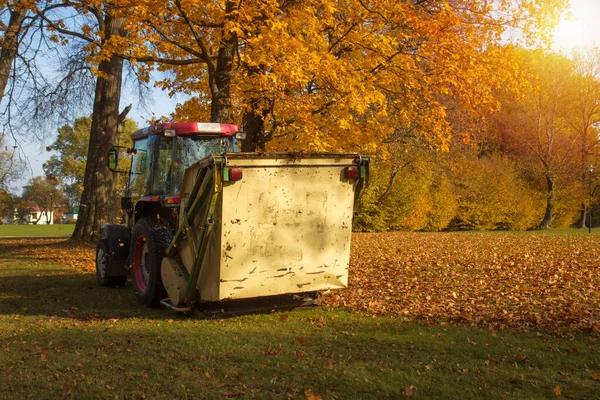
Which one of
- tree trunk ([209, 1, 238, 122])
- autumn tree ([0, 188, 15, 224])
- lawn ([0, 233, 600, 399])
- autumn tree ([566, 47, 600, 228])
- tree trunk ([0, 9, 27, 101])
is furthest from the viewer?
autumn tree ([0, 188, 15, 224])

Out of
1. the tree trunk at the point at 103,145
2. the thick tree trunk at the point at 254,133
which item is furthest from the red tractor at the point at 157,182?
the tree trunk at the point at 103,145

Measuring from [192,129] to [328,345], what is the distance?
4260mm

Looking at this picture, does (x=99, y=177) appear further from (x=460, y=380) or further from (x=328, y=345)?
(x=460, y=380)

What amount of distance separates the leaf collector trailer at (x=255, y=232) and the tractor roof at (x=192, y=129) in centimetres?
114

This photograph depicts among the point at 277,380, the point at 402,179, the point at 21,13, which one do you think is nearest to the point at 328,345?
the point at 277,380

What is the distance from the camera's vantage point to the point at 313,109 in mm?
13422

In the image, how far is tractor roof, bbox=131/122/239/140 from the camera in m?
8.78

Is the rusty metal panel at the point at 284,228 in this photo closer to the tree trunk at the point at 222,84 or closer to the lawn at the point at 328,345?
the lawn at the point at 328,345

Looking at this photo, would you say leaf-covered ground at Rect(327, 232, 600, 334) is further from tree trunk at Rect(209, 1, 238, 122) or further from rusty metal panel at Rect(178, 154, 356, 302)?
tree trunk at Rect(209, 1, 238, 122)

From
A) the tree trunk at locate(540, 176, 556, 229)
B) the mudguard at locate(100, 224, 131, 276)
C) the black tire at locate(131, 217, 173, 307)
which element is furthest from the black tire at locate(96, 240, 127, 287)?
the tree trunk at locate(540, 176, 556, 229)

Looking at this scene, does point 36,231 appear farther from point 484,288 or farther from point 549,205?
point 484,288

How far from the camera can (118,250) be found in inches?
391

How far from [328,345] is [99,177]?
15.0 meters

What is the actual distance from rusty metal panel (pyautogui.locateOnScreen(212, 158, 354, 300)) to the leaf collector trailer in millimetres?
12
